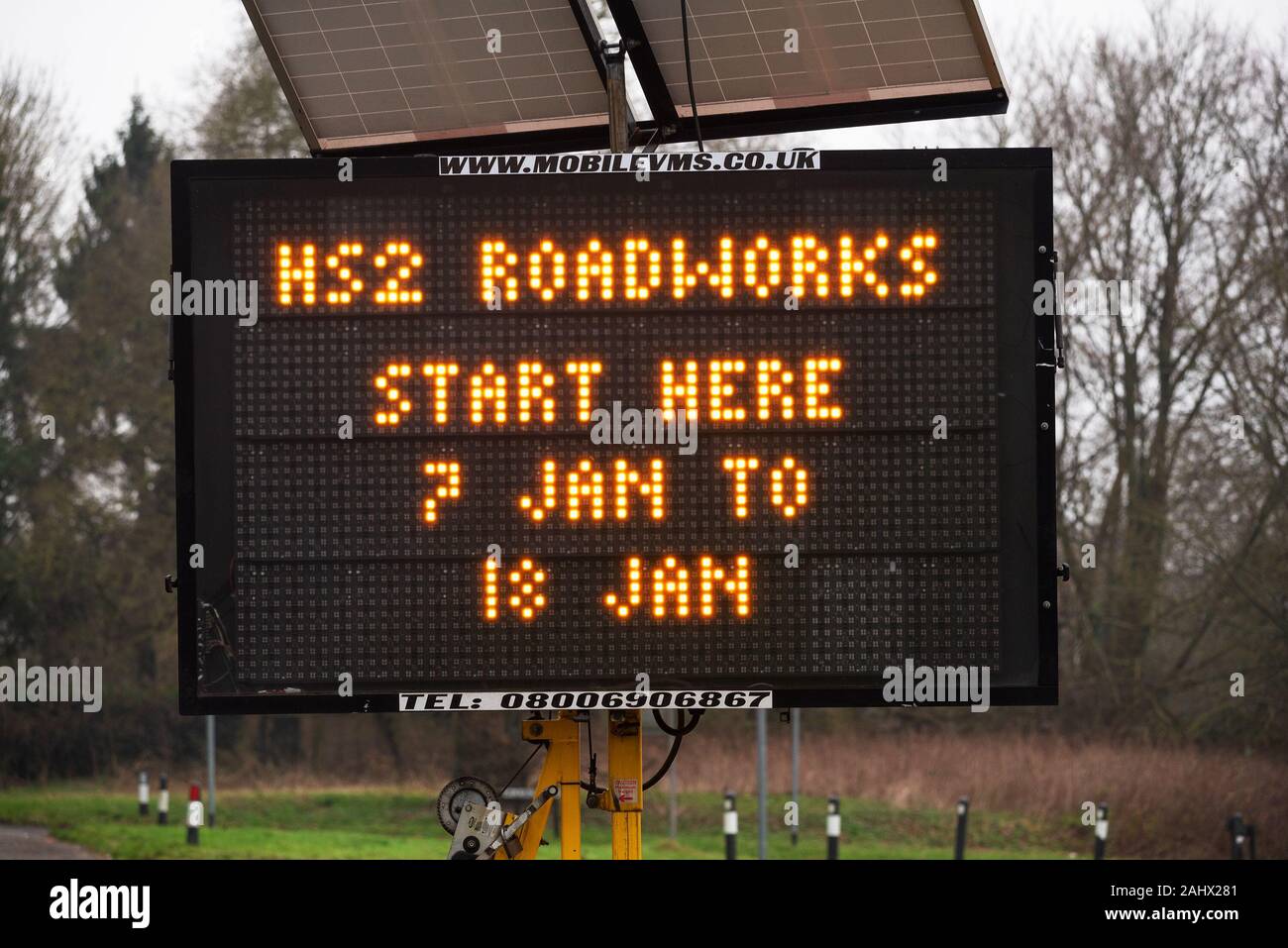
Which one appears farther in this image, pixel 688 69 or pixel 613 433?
pixel 688 69

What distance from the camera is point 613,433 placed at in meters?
4.88

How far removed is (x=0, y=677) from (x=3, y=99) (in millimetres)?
22166

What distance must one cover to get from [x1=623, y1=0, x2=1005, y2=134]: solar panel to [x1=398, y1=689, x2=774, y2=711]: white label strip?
2193mm

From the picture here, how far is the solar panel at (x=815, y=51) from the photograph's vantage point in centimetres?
548

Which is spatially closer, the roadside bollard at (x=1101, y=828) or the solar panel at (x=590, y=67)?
the solar panel at (x=590, y=67)

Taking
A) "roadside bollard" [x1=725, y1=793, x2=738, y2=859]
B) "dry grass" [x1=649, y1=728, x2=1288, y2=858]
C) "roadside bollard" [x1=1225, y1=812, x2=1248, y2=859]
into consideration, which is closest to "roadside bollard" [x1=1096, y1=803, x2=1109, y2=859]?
"dry grass" [x1=649, y1=728, x2=1288, y2=858]

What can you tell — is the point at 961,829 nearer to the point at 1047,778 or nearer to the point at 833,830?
the point at 833,830

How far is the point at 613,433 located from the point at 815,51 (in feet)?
5.53

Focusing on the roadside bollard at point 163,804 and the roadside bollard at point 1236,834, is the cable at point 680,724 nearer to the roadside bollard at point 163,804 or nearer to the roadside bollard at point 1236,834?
the roadside bollard at point 1236,834

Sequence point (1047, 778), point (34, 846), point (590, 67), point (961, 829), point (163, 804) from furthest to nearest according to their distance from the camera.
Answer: point (163, 804)
point (1047, 778)
point (34, 846)
point (961, 829)
point (590, 67)

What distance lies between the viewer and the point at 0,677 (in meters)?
5.73

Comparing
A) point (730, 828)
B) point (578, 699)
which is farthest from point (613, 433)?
point (730, 828)

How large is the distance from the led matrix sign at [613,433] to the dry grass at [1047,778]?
45.7 ft

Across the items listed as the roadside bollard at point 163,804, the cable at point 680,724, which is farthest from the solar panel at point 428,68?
the roadside bollard at point 163,804
